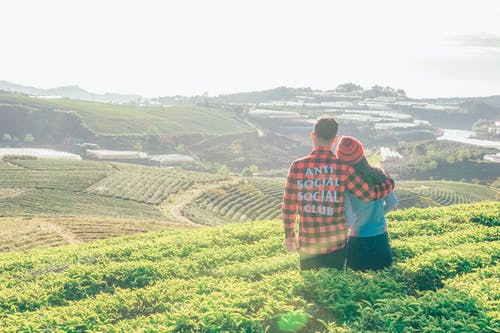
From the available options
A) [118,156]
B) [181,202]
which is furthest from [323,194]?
[118,156]

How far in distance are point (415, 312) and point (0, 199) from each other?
56628mm

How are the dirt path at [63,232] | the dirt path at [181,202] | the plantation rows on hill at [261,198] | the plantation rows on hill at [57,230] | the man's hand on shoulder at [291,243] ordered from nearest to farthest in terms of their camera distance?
the man's hand on shoulder at [291,243], the plantation rows on hill at [57,230], the dirt path at [63,232], the dirt path at [181,202], the plantation rows on hill at [261,198]

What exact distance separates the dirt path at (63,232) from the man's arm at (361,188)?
2935 cm

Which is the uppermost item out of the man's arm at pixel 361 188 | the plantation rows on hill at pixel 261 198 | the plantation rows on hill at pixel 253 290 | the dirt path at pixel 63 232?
the man's arm at pixel 361 188

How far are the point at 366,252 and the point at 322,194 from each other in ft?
5.09

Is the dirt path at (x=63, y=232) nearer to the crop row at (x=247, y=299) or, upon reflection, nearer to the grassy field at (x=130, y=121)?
the crop row at (x=247, y=299)

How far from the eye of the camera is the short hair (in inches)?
319

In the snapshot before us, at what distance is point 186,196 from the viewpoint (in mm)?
67000

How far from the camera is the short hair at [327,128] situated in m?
8.09

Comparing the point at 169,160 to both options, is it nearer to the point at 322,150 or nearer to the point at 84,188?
the point at 84,188

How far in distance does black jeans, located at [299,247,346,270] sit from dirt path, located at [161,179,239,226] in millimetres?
40669

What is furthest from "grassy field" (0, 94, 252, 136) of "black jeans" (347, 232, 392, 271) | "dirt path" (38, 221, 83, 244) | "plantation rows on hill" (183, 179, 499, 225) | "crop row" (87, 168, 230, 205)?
"black jeans" (347, 232, 392, 271)

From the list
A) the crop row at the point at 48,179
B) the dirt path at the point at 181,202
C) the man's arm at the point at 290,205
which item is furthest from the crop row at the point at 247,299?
the crop row at the point at 48,179

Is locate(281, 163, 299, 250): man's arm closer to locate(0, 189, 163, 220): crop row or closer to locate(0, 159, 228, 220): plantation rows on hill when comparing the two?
locate(0, 159, 228, 220): plantation rows on hill
